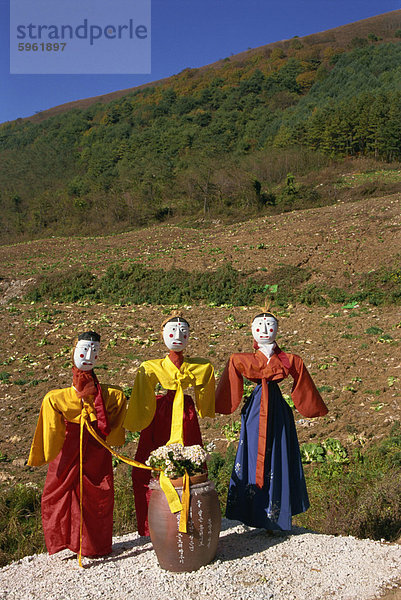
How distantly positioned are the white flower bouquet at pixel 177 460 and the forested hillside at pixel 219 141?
2977 cm

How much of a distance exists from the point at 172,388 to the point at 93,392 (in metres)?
0.62

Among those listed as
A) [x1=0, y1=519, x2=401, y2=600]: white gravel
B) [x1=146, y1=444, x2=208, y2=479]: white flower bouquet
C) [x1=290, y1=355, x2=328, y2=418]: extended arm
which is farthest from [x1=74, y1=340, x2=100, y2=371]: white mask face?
[x1=290, y1=355, x2=328, y2=418]: extended arm

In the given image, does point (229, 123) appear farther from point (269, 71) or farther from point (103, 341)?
point (103, 341)

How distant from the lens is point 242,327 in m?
13.8

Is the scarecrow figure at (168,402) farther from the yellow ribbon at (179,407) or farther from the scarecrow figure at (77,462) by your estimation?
the scarecrow figure at (77,462)

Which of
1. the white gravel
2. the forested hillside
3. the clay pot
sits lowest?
the white gravel

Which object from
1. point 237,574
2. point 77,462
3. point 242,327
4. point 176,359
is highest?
point 176,359

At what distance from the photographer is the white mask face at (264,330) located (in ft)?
15.1

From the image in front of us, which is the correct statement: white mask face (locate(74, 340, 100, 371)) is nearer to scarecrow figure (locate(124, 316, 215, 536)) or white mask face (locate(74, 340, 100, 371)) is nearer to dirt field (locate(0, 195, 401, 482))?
scarecrow figure (locate(124, 316, 215, 536))

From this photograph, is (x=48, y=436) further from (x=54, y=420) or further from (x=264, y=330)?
(x=264, y=330)

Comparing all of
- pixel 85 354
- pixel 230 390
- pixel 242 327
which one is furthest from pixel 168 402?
pixel 242 327

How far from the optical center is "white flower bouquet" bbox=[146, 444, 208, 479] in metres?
4.01

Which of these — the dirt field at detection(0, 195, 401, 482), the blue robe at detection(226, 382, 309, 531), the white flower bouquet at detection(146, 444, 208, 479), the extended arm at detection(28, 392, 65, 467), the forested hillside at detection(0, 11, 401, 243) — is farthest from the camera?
the forested hillside at detection(0, 11, 401, 243)

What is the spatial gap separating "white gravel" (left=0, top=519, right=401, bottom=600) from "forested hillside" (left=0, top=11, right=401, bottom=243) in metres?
29.6
